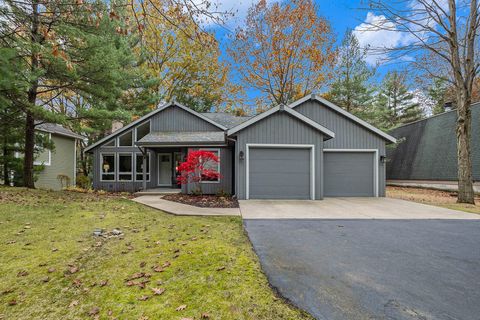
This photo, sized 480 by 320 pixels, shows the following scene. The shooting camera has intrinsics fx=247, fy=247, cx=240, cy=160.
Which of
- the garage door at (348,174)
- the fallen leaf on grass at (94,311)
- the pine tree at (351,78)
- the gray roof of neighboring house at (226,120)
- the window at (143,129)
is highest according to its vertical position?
the pine tree at (351,78)

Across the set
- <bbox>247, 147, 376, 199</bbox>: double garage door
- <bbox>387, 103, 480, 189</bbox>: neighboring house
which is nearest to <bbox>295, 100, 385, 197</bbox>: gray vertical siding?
<bbox>247, 147, 376, 199</bbox>: double garage door

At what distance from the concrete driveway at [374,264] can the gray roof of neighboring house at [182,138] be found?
20.7 feet

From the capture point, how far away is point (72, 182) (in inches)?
670

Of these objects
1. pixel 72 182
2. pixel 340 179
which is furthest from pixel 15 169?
pixel 340 179

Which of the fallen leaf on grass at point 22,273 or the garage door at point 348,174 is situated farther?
the garage door at point 348,174

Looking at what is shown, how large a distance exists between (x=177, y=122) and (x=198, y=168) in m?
4.89

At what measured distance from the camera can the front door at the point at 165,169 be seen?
1470 cm

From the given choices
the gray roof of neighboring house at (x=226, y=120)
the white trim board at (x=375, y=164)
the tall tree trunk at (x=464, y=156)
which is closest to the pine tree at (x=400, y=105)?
the tall tree trunk at (x=464, y=156)

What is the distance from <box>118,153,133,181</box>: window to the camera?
558 inches

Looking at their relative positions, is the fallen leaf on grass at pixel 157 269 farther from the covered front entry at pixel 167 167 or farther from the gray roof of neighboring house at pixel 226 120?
the gray roof of neighboring house at pixel 226 120

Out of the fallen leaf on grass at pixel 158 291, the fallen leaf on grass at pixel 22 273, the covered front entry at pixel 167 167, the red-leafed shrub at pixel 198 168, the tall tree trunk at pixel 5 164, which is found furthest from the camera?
the covered front entry at pixel 167 167

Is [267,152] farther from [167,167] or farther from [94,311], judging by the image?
[94,311]

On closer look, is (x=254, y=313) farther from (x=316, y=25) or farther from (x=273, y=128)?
(x=316, y=25)

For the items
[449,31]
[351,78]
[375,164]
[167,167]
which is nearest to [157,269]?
[375,164]
